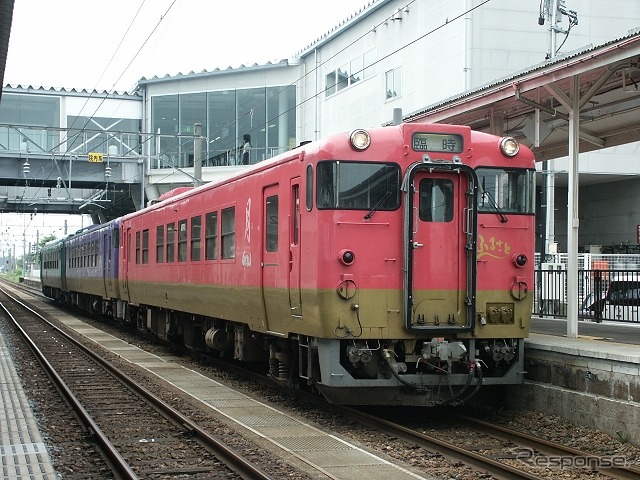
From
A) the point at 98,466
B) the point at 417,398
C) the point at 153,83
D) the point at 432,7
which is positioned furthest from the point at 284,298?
the point at 153,83

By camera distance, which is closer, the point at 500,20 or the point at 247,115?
the point at 500,20

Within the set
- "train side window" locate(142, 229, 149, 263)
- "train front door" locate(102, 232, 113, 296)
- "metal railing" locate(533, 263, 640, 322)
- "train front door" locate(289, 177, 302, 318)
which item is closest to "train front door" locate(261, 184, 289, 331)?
"train front door" locate(289, 177, 302, 318)

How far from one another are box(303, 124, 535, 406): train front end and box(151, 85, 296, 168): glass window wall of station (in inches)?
1317

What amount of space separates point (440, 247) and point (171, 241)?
771 centimetres

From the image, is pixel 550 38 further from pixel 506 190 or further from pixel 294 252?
pixel 294 252

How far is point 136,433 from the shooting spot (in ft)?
30.7

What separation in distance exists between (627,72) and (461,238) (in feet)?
11.6

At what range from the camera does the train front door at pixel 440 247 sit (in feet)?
30.4

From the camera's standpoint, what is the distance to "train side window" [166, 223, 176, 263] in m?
15.8

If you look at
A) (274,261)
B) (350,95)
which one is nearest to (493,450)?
(274,261)

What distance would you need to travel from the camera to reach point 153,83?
43.4 meters

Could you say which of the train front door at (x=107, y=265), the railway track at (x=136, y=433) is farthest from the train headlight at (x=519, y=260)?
the train front door at (x=107, y=265)

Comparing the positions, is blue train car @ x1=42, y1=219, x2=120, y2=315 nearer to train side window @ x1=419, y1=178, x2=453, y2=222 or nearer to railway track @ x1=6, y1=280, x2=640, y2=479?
railway track @ x1=6, y1=280, x2=640, y2=479

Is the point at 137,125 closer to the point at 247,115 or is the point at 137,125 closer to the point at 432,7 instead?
the point at 247,115
